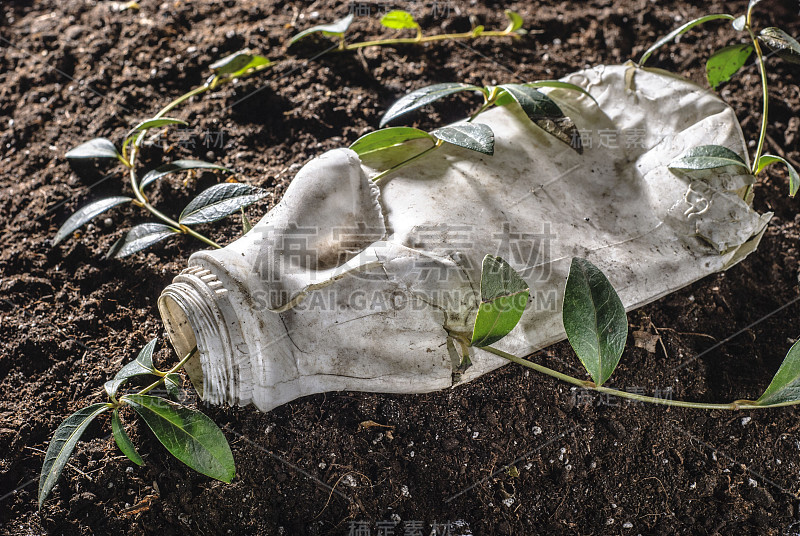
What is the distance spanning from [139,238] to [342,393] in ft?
1.72

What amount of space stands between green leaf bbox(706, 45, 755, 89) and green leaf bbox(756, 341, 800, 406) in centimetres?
73

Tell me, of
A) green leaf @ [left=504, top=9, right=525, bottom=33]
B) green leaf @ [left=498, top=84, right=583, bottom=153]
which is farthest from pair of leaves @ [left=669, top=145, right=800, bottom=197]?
green leaf @ [left=504, top=9, right=525, bottom=33]

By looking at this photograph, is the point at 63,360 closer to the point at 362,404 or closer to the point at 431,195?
the point at 362,404

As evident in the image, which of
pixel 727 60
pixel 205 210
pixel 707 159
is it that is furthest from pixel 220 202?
pixel 727 60

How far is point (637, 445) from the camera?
127 cm

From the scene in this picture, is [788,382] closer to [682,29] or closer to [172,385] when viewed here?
[682,29]

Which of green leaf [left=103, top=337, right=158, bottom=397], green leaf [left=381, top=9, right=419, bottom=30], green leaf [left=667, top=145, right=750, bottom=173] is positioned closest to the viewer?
green leaf [left=103, top=337, right=158, bottom=397]

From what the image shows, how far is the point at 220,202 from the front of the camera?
1.32 meters

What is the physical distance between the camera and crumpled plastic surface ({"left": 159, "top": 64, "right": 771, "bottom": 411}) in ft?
3.53

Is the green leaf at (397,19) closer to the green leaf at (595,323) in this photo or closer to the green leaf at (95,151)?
the green leaf at (95,151)

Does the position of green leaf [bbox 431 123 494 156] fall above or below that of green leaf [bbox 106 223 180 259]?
above

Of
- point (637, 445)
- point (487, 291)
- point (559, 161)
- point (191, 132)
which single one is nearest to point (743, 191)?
point (559, 161)

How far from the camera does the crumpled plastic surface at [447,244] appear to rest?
1075mm

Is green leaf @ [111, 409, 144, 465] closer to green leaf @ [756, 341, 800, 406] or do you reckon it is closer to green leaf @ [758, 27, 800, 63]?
green leaf @ [756, 341, 800, 406]
